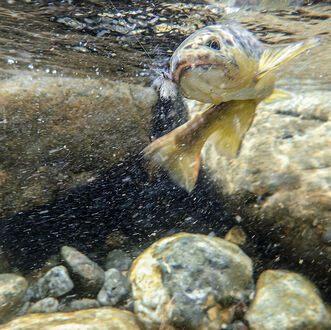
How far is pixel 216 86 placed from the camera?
259 cm

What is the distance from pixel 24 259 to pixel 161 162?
9.77 feet

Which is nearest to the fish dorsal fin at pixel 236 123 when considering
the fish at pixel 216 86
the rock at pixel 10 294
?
the fish at pixel 216 86

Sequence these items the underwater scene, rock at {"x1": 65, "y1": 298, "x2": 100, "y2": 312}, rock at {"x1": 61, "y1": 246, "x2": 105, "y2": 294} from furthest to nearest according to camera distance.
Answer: rock at {"x1": 61, "y1": 246, "x2": 105, "y2": 294} < rock at {"x1": 65, "y1": 298, "x2": 100, "y2": 312} < the underwater scene

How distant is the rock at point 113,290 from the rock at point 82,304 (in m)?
0.07

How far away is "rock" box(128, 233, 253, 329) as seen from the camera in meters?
2.71

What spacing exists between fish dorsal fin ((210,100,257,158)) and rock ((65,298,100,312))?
2.58 m

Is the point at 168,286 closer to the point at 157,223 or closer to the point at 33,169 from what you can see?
the point at 157,223

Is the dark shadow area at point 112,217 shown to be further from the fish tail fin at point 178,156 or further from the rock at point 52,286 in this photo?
the fish tail fin at point 178,156

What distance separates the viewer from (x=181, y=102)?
6.63m

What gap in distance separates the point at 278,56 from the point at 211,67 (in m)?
0.79

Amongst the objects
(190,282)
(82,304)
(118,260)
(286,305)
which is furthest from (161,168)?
(286,305)

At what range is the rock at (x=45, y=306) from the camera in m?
3.12

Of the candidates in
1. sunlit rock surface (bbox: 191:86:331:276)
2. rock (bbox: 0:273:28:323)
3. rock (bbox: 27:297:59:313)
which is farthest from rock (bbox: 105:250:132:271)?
sunlit rock surface (bbox: 191:86:331:276)

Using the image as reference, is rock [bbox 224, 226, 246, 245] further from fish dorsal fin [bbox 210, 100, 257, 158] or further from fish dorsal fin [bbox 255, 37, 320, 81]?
fish dorsal fin [bbox 255, 37, 320, 81]
